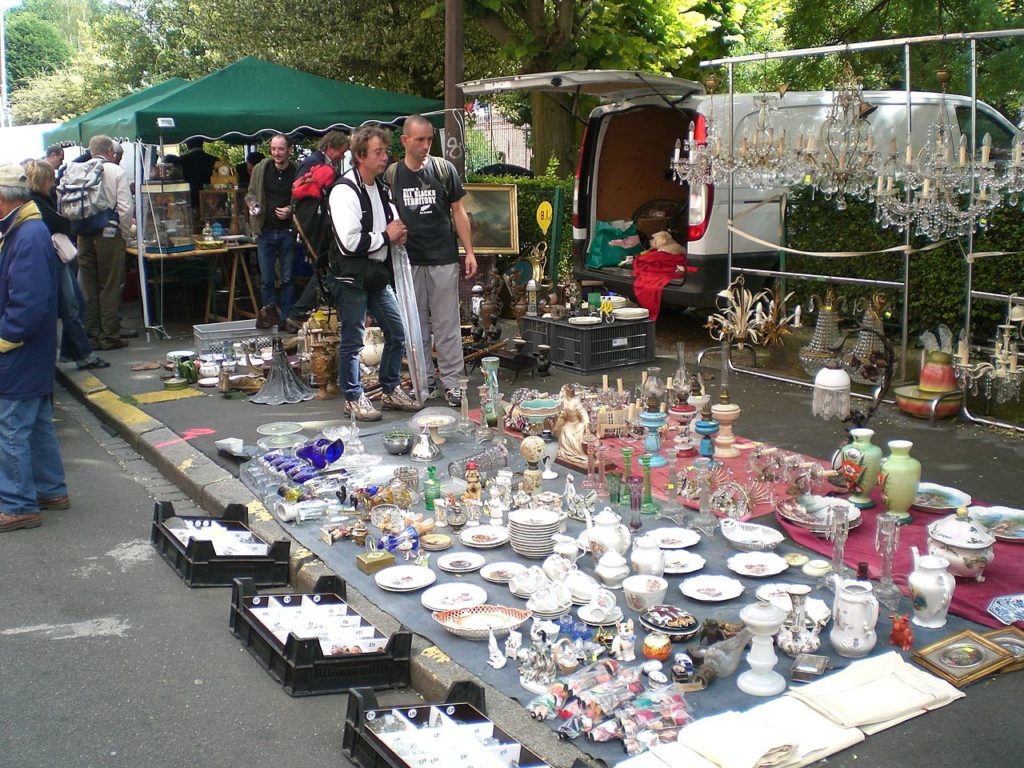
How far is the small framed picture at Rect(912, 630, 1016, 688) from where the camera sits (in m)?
3.89

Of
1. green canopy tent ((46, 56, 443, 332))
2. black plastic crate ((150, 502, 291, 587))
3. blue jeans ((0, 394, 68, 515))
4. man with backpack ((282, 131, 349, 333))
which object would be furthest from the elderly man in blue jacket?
green canopy tent ((46, 56, 443, 332))

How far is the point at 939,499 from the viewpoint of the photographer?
549 centimetres

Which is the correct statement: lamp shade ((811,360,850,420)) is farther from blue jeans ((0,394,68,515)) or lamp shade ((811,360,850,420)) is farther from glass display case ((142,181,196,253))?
glass display case ((142,181,196,253))

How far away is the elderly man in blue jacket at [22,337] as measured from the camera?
19.3 ft

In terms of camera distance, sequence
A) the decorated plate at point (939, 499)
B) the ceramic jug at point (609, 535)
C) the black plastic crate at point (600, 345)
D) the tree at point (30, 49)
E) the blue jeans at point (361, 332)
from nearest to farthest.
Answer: the ceramic jug at point (609, 535) < the decorated plate at point (939, 499) < the blue jeans at point (361, 332) < the black plastic crate at point (600, 345) < the tree at point (30, 49)

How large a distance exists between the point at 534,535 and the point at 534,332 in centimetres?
460

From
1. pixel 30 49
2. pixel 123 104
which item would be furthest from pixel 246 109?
pixel 30 49

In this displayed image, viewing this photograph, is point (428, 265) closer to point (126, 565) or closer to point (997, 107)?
point (126, 565)

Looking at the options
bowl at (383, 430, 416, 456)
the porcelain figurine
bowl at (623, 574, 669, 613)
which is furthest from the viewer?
bowl at (383, 430, 416, 456)

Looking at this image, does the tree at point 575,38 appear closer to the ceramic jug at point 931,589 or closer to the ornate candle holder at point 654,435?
the ornate candle holder at point 654,435

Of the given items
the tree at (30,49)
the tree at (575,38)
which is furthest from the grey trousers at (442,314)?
the tree at (30,49)

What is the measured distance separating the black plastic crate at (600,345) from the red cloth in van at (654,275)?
16.0 inches

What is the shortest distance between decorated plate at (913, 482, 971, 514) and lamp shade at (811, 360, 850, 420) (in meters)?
0.94

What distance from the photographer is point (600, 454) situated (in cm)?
615
